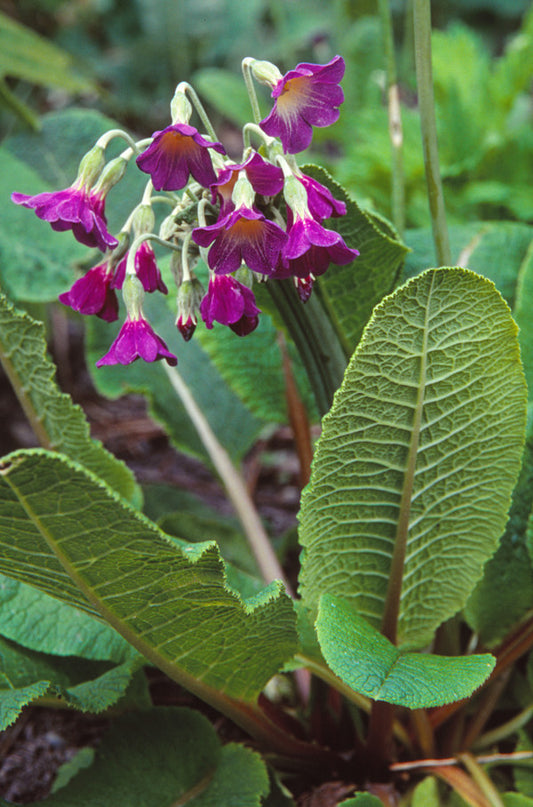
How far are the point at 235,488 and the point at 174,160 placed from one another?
2.70 ft

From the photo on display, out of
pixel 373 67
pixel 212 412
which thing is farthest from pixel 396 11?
pixel 212 412

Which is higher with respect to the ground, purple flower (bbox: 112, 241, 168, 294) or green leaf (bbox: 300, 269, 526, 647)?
purple flower (bbox: 112, 241, 168, 294)

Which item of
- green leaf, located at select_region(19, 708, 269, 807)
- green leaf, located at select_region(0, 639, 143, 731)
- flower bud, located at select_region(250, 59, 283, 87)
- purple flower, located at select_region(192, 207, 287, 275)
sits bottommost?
green leaf, located at select_region(19, 708, 269, 807)

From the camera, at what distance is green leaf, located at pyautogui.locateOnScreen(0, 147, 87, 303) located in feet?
5.17

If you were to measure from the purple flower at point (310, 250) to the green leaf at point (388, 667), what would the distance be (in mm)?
406

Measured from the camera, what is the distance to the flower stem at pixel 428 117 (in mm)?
955

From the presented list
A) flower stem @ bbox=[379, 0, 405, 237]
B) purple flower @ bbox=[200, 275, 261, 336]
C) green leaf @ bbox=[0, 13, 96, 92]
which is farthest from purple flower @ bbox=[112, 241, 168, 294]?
green leaf @ bbox=[0, 13, 96, 92]

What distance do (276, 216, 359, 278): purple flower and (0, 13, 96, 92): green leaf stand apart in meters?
1.72

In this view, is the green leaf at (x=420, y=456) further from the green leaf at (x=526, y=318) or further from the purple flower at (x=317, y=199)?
the green leaf at (x=526, y=318)

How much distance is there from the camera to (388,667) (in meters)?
0.91

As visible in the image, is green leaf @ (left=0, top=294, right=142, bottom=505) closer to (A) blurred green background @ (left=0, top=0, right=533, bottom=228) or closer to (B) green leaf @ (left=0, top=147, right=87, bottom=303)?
(B) green leaf @ (left=0, top=147, right=87, bottom=303)

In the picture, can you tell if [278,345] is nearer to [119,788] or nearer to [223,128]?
[119,788]

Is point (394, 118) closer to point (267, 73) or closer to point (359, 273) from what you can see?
point (359, 273)

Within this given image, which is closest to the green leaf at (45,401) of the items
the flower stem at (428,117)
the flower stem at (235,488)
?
the flower stem at (235,488)
